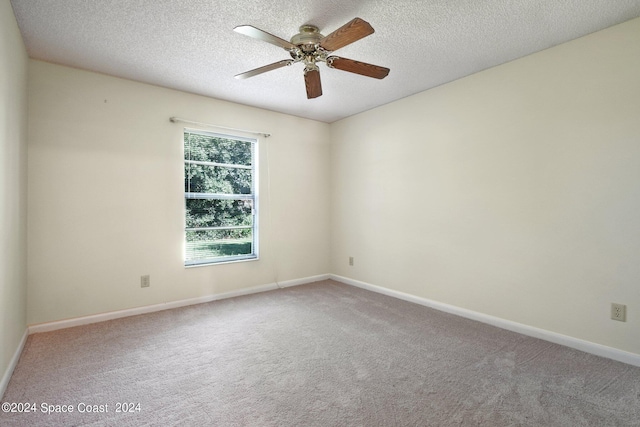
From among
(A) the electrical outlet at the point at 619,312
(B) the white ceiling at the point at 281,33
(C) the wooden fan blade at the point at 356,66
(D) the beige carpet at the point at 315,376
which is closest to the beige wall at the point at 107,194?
(B) the white ceiling at the point at 281,33

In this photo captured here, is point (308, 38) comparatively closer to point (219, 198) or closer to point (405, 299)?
point (219, 198)

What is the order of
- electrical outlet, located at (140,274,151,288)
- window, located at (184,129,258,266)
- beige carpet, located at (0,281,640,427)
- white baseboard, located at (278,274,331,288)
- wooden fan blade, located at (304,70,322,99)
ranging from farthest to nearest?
white baseboard, located at (278,274,331,288) → window, located at (184,129,258,266) → electrical outlet, located at (140,274,151,288) → wooden fan blade, located at (304,70,322,99) → beige carpet, located at (0,281,640,427)

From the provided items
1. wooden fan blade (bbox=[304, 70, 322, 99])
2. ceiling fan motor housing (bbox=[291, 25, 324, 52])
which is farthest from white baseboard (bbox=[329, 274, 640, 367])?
ceiling fan motor housing (bbox=[291, 25, 324, 52])

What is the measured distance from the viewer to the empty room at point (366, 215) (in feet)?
6.24

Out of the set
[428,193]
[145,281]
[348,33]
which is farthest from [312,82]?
[145,281]

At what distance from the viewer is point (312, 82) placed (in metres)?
2.46

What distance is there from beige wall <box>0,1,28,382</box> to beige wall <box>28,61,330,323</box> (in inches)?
6.5

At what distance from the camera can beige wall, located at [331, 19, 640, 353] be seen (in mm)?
2258

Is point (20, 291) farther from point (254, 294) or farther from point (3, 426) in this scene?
point (254, 294)

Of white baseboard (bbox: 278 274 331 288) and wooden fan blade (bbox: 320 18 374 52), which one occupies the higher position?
wooden fan blade (bbox: 320 18 374 52)

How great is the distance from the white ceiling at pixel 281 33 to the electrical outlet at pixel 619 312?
6.79 feet

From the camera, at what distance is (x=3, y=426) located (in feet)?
5.08

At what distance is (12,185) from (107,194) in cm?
91

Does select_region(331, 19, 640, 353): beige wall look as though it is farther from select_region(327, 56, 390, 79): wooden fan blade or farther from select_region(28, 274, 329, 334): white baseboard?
select_region(28, 274, 329, 334): white baseboard
